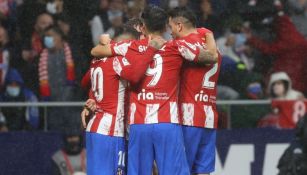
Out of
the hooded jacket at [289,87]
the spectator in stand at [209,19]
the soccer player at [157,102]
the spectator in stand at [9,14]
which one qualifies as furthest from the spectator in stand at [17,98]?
the soccer player at [157,102]

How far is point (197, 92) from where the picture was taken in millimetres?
11719

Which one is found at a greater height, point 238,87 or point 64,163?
point 238,87

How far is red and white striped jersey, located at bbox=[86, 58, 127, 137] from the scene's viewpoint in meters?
11.2

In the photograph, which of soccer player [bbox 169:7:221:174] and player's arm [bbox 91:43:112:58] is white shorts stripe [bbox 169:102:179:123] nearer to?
soccer player [bbox 169:7:221:174]

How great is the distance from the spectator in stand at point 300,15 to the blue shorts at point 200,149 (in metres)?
4.57

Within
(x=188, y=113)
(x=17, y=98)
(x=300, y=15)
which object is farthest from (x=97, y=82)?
(x=300, y=15)

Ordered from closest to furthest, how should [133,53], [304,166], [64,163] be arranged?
1. [133,53]
2. [304,166]
3. [64,163]

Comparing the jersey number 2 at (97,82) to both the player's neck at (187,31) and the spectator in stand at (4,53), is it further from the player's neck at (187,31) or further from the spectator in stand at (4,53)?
the spectator in stand at (4,53)

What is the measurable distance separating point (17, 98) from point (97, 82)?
3871 mm

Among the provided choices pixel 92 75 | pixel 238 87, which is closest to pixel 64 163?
pixel 238 87

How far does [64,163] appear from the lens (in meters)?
14.7

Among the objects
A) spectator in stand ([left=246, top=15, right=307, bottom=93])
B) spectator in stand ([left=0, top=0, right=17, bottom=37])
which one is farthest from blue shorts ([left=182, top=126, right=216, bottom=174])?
spectator in stand ([left=0, top=0, right=17, bottom=37])

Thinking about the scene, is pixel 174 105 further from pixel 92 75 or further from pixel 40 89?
pixel 40 89

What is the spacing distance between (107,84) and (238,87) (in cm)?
442
